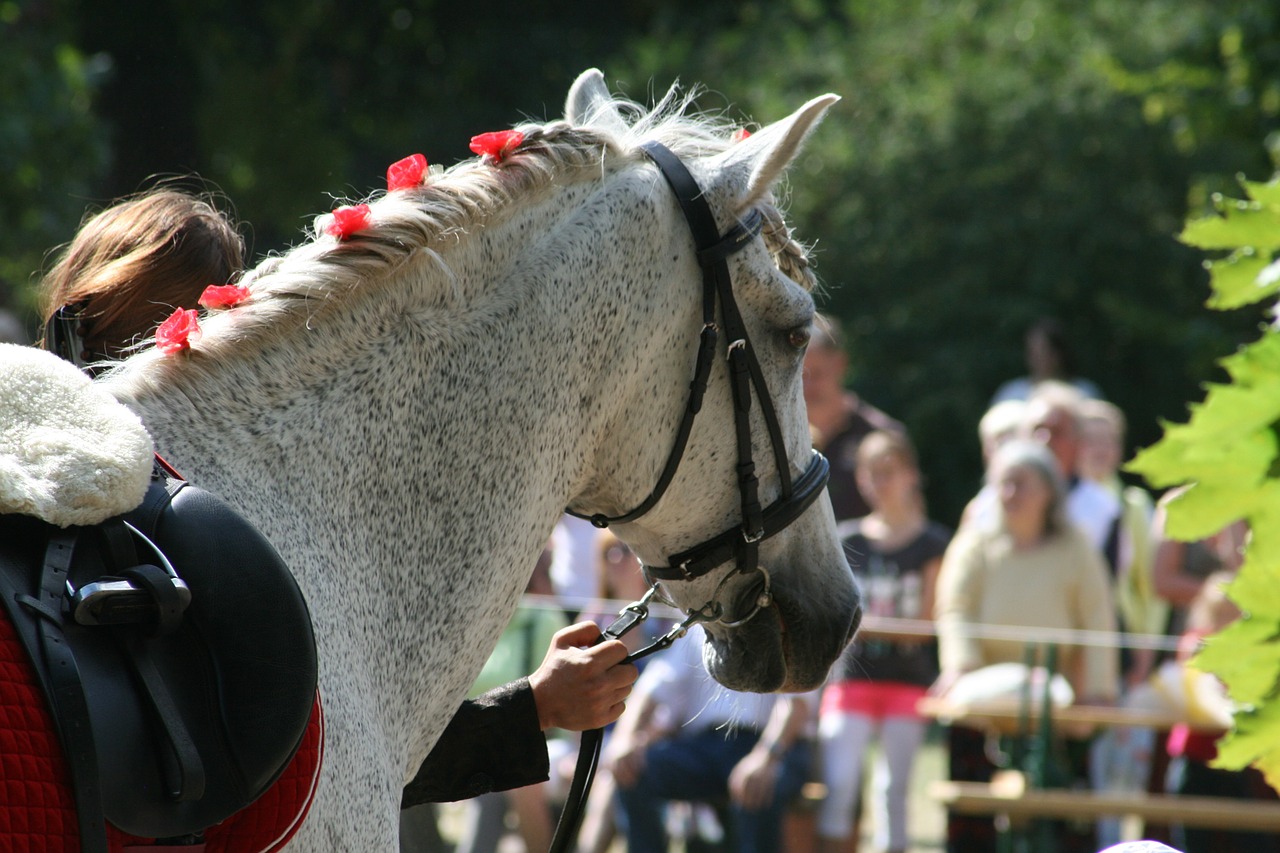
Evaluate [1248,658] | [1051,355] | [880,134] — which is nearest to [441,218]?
[1248,658]

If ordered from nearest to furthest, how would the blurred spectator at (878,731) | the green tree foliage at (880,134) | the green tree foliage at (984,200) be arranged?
the blurred spectator at (878,731), the green tree foliage at (880,134), the green tree foliage at (984,200)

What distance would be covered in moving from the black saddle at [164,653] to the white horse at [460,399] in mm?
147

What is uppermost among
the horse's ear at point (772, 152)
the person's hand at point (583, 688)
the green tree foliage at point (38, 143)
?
the green tree foliage at point (38, 143)

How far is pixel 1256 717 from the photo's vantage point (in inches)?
81.6

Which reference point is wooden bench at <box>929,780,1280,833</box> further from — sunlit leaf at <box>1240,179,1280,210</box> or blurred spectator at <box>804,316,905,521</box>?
sunlit leaf at <box>1240,179,1280,210</box>

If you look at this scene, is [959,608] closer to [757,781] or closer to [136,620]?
[757,781]

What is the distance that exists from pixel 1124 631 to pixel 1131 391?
1261 cm

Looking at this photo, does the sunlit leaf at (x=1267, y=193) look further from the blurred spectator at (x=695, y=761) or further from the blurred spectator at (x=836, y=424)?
the blurred spectator at (x=836, y=424)

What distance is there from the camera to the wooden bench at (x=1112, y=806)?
531 centimetres

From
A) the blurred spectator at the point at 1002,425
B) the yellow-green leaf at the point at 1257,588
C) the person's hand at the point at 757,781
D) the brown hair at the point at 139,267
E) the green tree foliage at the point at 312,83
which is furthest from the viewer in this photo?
the green tree foliage at the point at 312,83

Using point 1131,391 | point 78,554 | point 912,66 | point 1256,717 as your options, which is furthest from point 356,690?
point 912,66

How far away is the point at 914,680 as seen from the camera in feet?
19.3

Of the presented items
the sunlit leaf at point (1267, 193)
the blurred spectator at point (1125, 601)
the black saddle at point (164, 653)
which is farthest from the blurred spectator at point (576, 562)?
the black saddle at point (164, 653)

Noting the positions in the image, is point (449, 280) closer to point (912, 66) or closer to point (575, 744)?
point (575, 744)
